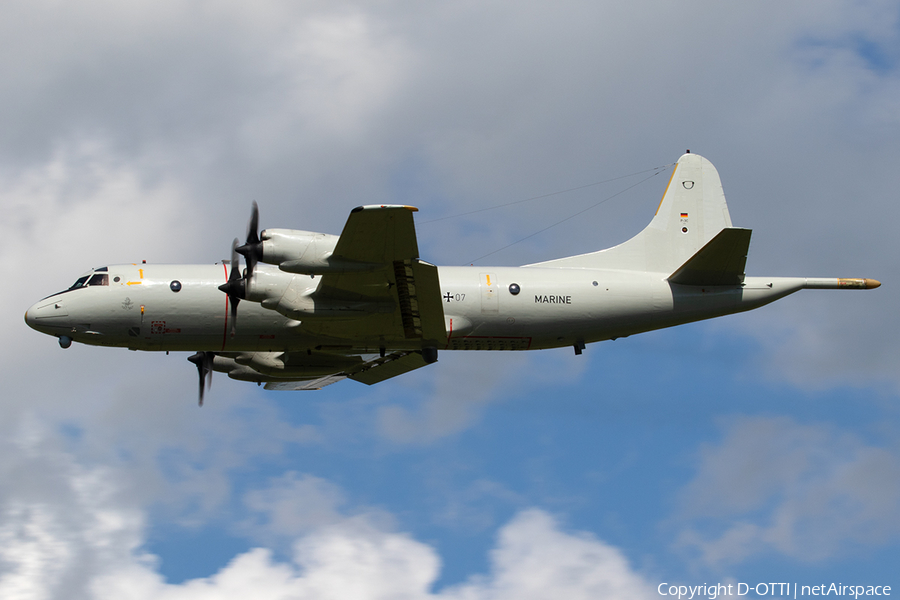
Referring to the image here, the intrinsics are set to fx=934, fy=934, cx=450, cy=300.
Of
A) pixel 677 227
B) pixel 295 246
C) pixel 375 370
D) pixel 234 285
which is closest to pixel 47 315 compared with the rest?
pixel 234 285

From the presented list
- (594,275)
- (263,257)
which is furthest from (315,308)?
(594,275)

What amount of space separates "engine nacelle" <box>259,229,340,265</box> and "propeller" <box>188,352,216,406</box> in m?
8.06

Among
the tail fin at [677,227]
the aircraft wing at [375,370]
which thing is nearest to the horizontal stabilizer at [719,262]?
the tail fin at [677,227]

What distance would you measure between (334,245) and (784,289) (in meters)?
13.3

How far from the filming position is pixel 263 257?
878 inches

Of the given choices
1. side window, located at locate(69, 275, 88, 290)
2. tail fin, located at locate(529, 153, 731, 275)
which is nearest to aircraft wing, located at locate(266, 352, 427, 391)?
tail fin, located at locate(529, 153, 731, 275)

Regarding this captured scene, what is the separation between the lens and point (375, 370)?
29266 millimetres

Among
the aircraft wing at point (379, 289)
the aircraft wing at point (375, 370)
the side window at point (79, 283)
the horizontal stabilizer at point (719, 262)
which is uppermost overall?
the side window at point (79, 283)

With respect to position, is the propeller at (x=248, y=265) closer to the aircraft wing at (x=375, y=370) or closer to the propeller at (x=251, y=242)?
the propeller at (x=251, y=242)

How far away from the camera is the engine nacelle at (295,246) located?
22047 mm

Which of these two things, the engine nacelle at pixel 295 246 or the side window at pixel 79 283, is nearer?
the engine nacelle at pixel 295 246

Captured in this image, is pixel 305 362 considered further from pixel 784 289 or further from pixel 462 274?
pixel 784 289

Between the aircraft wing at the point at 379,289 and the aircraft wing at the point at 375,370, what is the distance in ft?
8.09

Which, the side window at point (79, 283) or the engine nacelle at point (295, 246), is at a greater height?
the side window at point (79, 283)
